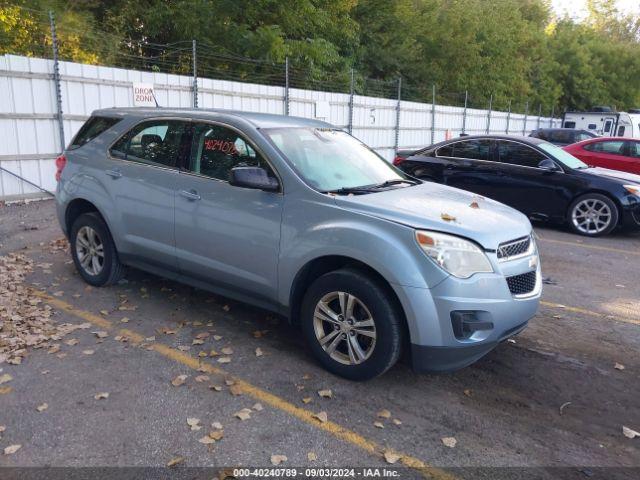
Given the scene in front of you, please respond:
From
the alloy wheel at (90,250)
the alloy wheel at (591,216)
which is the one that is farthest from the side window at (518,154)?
the alloy wheel at (90,250)

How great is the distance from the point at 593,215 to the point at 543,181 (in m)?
0.97

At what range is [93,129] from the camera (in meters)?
5.77

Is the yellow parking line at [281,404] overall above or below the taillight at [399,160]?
below

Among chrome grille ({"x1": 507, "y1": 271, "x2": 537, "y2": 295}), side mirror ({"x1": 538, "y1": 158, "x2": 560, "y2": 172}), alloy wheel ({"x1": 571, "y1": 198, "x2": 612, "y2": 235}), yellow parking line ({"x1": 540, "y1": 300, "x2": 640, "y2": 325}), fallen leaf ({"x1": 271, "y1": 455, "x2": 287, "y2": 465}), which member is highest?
side mirror ({"x1": 538, "y1": 158, "x2": 560, "y2": 172})

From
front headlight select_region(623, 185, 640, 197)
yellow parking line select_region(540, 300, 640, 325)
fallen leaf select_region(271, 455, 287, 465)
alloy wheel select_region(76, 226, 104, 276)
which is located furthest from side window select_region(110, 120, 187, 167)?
front headlight select_region(623, 185, 640, 197)

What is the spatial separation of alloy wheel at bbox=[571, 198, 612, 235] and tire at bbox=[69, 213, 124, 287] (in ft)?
24.1

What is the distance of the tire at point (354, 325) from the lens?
12.1ft

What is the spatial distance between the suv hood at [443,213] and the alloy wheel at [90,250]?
2.88m

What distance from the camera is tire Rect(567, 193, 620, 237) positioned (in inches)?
360

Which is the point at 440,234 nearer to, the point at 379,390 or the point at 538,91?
the point at 379,390

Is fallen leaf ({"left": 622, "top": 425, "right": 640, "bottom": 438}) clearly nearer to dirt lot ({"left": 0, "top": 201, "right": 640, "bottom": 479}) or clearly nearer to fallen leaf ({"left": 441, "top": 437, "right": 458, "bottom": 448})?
dirt lot ({"left": 0, "top": 201, "right": 640, "bottom": 479})

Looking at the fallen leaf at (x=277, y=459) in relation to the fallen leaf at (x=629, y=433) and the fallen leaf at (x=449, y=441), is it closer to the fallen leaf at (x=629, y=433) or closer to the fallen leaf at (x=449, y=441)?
the fallen leaf at (x=449, y=441)

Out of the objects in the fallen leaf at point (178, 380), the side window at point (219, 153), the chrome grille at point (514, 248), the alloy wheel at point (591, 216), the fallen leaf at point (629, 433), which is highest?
the side window at point (219, 153)

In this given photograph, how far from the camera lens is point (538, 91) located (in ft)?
136
